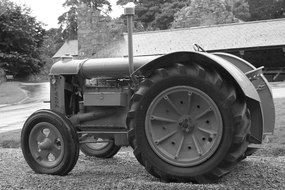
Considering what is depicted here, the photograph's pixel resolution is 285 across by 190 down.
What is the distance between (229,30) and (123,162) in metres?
33.6

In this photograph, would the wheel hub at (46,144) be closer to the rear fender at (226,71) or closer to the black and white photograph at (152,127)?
the black and white photograph at (152,127)

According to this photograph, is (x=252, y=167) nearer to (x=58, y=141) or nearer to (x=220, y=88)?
(x=220, y=88)

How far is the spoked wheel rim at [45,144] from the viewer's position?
18.9 ft

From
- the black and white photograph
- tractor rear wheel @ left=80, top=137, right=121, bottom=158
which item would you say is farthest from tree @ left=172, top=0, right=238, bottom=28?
tractor rear wheel @ left=80, top=137, right=121, bottom=158

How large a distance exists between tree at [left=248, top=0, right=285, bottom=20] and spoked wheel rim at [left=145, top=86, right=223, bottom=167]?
6076 centimetres

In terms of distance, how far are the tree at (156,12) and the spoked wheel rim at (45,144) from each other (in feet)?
193

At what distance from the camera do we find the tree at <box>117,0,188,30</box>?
213 ft

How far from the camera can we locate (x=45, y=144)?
5.79 metres

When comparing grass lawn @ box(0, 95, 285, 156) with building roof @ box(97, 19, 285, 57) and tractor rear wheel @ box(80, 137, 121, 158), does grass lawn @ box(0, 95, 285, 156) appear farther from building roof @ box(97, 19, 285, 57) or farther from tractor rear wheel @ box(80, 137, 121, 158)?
building roof @ box(97, 19, 285, 57)

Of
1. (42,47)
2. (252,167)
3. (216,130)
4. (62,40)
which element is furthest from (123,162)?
(62,40)

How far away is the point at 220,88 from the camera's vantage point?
4395 mm

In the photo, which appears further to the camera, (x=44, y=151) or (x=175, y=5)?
(x=175, y=5)

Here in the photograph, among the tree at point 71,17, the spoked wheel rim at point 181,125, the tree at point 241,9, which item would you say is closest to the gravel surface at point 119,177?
the spoked wheel rim at point 181,125

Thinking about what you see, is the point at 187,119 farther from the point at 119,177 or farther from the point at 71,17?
the point at 71,17
